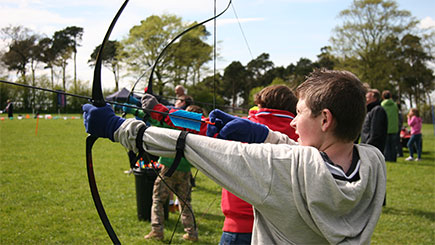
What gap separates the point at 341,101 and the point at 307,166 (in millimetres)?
326

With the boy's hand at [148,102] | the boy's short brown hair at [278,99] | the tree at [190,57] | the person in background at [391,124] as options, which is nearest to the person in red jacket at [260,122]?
the boy's short brown hair at [278,99]

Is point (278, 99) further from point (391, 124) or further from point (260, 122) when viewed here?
point (391, 124)

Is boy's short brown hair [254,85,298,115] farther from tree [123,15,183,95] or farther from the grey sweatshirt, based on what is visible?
tree [123,15,183,95]

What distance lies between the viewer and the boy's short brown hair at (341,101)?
1.32 meters

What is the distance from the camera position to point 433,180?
8633mm

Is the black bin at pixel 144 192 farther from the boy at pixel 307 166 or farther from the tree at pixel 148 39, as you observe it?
the tree at pixel 148 39

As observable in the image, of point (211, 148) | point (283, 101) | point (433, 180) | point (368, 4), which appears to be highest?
point (368, 4)

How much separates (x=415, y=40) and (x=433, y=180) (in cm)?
2682

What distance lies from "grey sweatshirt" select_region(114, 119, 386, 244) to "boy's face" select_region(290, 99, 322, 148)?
0.17 meters

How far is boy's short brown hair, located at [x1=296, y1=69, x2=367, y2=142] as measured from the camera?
132 cm

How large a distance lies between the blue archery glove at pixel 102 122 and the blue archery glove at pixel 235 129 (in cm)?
52

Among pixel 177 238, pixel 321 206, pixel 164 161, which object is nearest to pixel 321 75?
pixel 321 206

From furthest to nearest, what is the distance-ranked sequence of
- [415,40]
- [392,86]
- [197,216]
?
[392,86] < [415,40] < [197,216]

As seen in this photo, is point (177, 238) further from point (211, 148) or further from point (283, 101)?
point (211, 148)
